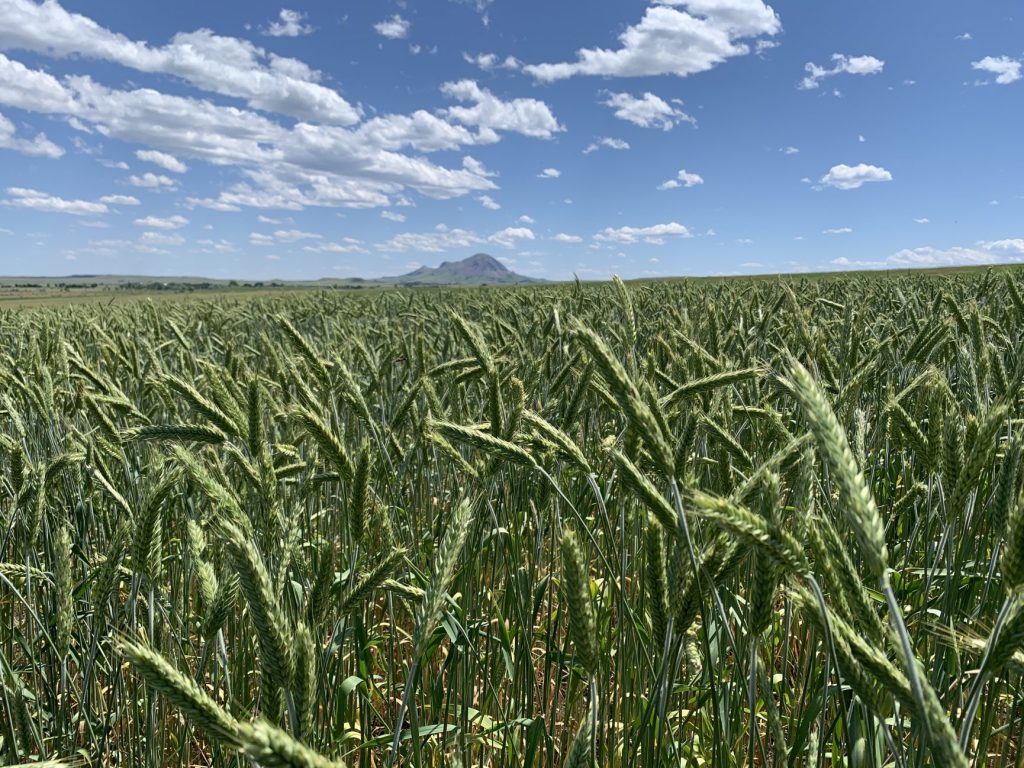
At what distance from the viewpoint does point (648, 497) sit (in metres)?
1.29

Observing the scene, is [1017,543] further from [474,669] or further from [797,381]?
[474,669]

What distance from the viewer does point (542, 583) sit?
7.70 feet

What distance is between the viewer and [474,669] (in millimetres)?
2082

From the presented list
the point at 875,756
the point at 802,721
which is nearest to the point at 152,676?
the point at 875,756

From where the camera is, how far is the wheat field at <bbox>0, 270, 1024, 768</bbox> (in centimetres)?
99

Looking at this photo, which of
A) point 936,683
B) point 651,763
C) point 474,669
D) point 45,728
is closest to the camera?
point 651,763

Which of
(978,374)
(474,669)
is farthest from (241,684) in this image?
(978,374)

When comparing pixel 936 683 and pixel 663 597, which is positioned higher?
pixel 663 597

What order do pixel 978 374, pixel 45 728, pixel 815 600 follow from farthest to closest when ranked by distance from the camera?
A: 1. pixel 978 374
2. pixel 45 728
3. pixel 815 600

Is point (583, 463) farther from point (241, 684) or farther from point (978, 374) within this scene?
point (978, 374)

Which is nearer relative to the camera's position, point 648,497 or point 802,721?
point 648,497

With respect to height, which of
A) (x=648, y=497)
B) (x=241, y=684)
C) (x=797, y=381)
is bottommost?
(x=241, y=684)

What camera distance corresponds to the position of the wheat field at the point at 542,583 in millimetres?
995

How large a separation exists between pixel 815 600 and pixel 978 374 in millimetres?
2204
